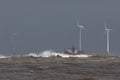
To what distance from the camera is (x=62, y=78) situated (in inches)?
4754

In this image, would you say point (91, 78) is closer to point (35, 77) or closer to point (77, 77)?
point (77, 77)

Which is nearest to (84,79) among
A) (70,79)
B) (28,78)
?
(70,79)

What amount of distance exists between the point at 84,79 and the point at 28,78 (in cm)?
1041

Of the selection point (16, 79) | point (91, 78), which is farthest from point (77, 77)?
point (16, 79)

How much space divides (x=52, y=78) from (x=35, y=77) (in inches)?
140

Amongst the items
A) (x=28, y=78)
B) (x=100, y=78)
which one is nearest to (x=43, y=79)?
(x=28, y=78)

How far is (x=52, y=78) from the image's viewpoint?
12069 cm

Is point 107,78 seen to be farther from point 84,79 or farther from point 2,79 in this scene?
point 2,79

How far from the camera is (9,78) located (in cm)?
11906

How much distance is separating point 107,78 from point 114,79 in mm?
2211

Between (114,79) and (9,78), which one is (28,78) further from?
(114,79)

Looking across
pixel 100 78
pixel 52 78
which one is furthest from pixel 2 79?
pixel 100 78

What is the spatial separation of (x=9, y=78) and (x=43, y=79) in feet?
21.3

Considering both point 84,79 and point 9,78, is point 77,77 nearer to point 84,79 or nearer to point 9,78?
point 84,79
